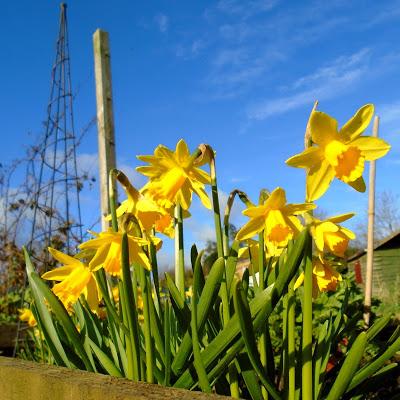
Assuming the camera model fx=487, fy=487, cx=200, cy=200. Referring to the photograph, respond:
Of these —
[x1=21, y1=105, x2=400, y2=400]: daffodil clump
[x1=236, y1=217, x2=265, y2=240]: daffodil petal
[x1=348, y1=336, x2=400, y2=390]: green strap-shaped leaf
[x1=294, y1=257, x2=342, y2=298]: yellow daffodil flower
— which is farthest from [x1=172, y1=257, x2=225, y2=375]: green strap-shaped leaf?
[x1=348, y1=336, x2=400, y2=390]: green strap-shaped leaf

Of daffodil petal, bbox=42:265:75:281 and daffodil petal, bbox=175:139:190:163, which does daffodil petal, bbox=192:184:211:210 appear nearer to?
daffodil petal, bbox=175:139:190:163

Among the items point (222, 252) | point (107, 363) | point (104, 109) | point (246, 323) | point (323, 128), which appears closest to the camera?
point (246, 323)

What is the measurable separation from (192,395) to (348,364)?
0.30 meters

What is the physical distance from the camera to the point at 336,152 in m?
0.94

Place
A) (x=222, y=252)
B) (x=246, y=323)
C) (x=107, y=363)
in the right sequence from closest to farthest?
(x=246, y=323), (x=222, y=252), (x=107, y=363)

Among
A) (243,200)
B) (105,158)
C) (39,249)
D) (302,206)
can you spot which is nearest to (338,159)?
(302,206)

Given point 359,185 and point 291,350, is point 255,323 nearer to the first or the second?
point 291,350

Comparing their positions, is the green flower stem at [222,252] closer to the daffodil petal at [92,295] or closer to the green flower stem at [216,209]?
the green flower stem at [216,209]

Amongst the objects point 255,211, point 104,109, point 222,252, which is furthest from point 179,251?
point 104,109

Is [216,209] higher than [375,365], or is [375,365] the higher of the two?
[216,209]

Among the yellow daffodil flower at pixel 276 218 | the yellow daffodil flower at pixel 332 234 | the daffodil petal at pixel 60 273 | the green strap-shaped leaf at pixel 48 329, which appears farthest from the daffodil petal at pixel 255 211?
the green strap-shaped leaf at pixel 48 329

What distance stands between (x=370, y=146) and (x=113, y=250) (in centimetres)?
57

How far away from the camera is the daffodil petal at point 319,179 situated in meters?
0.97

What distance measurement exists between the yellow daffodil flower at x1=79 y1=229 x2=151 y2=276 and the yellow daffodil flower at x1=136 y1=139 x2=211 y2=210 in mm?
106
